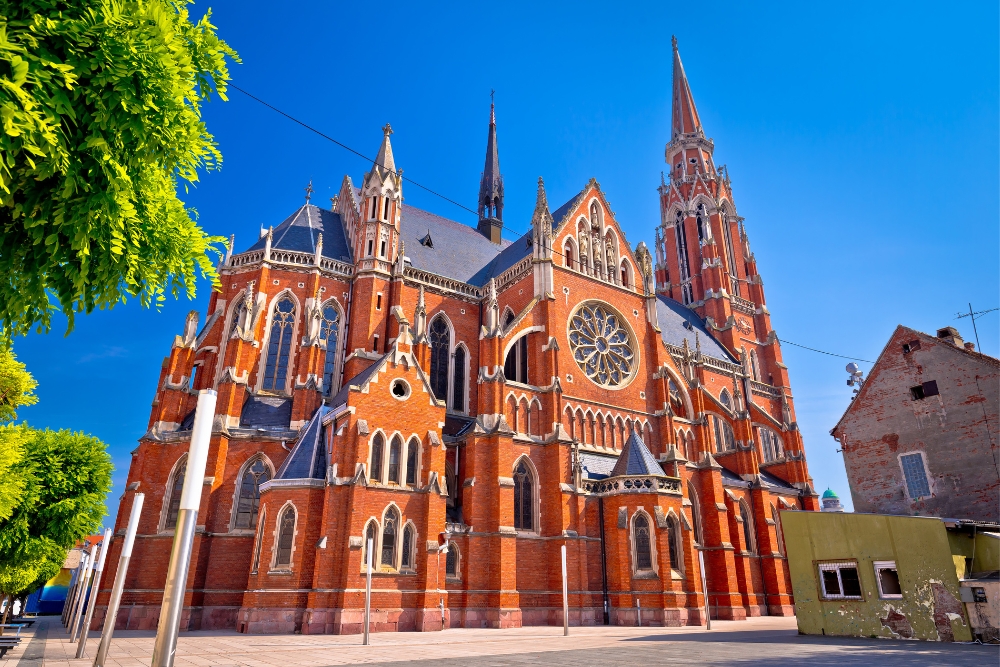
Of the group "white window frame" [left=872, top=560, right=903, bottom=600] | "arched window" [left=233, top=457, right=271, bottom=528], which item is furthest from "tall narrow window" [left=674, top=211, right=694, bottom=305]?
"arched window" [left=233, top=457, right=271, bottom=528]

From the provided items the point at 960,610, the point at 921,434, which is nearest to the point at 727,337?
the point at 921,434

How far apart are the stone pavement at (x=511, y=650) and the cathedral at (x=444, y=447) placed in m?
3.11

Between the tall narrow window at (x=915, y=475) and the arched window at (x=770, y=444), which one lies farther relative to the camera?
the arched window at (x=770, y=444)

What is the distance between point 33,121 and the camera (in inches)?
201

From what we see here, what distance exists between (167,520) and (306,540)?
662 cm

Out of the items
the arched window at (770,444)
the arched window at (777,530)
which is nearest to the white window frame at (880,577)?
the arched window at (777,530)

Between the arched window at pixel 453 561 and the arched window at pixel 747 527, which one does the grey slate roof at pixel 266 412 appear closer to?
the arched window at pixel 453 561

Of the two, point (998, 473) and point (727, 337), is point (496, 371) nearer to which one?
point (998, 473)

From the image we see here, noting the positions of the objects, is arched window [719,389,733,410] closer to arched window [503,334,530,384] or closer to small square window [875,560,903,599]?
arched window [503,334,530,384]

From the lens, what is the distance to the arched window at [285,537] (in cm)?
2233

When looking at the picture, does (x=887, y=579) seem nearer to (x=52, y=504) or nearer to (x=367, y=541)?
(x=367, y=541)

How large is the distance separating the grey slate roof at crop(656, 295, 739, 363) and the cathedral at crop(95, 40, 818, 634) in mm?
4070

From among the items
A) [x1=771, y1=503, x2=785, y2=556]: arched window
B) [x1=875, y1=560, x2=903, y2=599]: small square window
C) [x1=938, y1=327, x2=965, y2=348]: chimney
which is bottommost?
[x1=875, y1=560, x2=903, y2=599]: small square window

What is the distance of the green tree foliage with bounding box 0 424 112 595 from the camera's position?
25656mm
